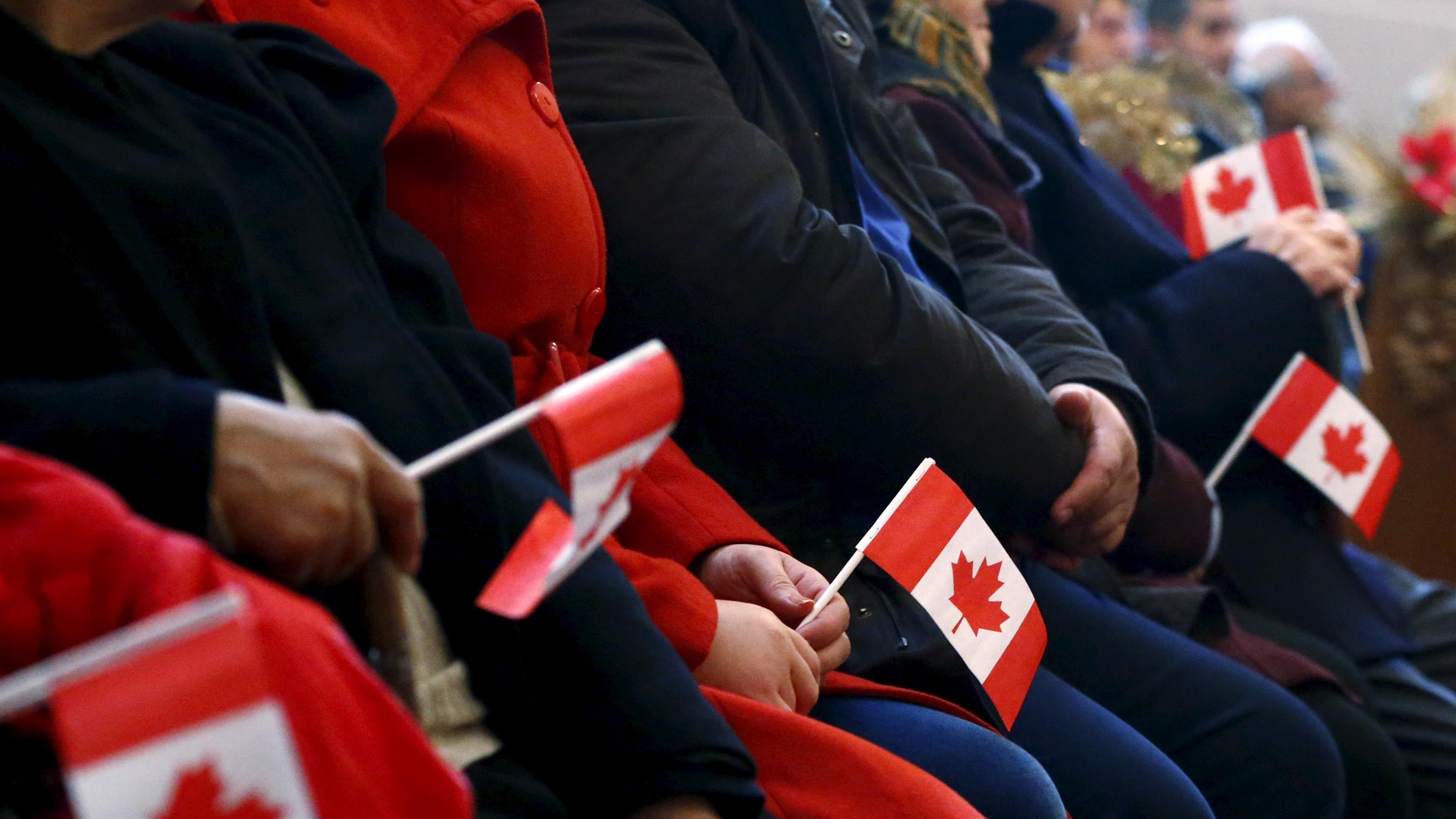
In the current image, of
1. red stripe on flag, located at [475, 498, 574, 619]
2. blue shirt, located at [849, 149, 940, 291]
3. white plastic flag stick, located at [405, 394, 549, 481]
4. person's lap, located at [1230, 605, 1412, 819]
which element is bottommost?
person's lap, located at [1230, 605, 1412, 819]

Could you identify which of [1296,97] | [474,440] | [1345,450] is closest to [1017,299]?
[1345,450]

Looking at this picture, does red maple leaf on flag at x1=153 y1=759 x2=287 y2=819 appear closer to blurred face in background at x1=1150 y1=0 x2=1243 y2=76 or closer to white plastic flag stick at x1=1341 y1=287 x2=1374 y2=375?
white plastic flag stick at x1=1341 y1=287 x2=1374 y2=375

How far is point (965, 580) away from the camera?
1.06 meters

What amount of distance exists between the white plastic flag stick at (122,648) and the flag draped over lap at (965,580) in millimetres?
543

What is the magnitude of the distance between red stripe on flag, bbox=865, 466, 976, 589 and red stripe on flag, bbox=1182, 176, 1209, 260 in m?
1.15

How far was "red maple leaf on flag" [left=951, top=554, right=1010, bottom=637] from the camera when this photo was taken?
105 cm

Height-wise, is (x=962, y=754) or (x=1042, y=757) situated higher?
(x=962, y=754)

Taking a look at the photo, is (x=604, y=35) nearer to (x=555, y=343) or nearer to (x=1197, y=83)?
(x=555, y=343)

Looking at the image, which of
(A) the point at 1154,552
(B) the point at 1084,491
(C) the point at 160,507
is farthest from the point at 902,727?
(A) the point at 1154,552

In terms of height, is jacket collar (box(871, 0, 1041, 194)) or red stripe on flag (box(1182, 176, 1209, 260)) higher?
jacket collar (box(871, 0, 1041, 194))

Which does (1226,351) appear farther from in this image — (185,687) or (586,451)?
(185,687)

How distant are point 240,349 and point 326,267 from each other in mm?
72

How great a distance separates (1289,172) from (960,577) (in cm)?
136

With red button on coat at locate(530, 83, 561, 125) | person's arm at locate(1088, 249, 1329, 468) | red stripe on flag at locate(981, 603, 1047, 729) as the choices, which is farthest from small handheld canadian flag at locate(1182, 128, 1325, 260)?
red button on coat at locate(530, 83, 561, 125)
